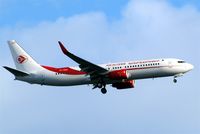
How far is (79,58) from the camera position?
9181cm

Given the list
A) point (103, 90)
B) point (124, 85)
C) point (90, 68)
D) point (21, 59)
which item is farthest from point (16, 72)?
point (124, 85)

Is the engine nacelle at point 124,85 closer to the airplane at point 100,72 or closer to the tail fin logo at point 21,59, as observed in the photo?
the airplane at point 100,72

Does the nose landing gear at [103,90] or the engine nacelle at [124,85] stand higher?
the engine nacelle at [124,85]

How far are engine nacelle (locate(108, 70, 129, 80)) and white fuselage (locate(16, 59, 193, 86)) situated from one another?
561mm

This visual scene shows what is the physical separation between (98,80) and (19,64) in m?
13.1

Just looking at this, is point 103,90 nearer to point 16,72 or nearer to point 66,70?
point 66,70

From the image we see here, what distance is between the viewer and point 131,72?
9450 centimetres

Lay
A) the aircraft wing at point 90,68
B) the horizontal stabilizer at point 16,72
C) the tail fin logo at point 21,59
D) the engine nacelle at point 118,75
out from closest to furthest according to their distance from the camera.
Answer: the aircraft wing at point 90,68 → the engine nacelle at point 118,75 → the horizontal stabilizer at point 16,72 → the tail fin logo at point 21,59

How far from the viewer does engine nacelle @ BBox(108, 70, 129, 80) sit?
3701 inches

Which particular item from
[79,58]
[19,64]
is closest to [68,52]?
[79,58]

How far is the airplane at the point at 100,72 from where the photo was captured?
94.1 metres

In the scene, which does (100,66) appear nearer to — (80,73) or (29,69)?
(80,73)

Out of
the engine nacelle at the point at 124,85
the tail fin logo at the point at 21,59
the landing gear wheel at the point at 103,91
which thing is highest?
the tail fin logo at the point at 21,59

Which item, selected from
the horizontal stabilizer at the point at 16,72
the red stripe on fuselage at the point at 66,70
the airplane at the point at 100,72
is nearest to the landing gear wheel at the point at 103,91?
the airplane at the point at 100,72
